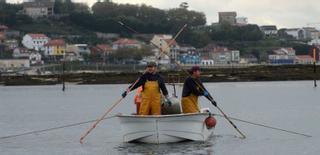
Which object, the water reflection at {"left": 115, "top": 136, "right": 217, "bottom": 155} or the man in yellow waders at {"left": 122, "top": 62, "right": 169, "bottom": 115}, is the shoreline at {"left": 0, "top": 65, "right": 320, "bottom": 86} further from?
the man in yellow waders at {"left": 122, "top": 62, "right": 169, "bottom": 115}

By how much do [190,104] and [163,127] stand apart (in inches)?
66.5

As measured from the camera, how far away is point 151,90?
30094 mm

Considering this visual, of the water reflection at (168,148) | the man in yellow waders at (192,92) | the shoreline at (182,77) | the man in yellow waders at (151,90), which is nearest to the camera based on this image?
the water reflection at (168,148)

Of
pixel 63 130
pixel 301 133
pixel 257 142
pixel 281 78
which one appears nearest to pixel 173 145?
pixel 257 142

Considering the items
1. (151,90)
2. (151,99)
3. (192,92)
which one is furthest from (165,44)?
(151,99)

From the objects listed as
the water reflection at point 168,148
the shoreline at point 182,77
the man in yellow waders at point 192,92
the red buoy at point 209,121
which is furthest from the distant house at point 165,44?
the shoreline at point 182,77

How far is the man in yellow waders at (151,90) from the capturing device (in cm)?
2995

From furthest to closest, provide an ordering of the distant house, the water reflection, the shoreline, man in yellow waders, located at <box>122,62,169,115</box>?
1. the shoreline
2. the distant house
3. man in yellow waders, located at <box>122,62,169,115</box>
4. the water reflection

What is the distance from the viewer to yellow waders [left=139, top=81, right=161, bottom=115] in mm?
30000

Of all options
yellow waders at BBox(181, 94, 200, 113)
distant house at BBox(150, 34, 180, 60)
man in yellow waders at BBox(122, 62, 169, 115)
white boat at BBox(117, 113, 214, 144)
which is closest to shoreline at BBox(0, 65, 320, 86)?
distant house at BBox(150, 34, 180, 60)

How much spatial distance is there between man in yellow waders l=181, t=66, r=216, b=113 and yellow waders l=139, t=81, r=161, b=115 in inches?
45.1

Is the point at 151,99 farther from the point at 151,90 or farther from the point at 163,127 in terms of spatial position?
the point at 163,127

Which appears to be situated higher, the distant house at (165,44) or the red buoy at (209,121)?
the distant house at (165,44)

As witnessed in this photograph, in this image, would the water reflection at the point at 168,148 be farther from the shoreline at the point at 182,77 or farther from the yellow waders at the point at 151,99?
the shoreline at the point at 182,77
